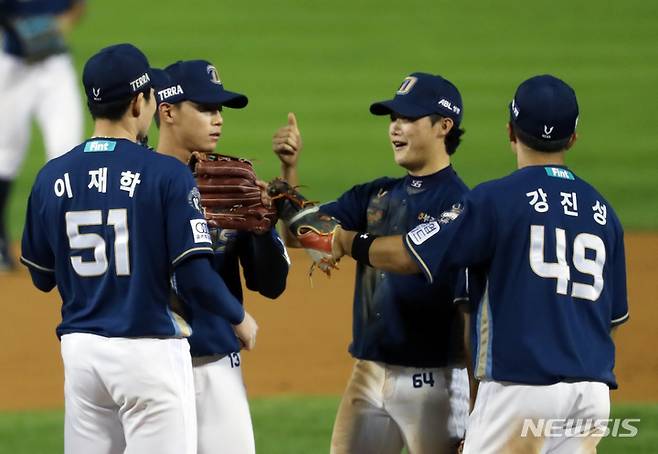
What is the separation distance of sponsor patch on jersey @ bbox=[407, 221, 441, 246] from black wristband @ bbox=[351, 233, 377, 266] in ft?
0.71

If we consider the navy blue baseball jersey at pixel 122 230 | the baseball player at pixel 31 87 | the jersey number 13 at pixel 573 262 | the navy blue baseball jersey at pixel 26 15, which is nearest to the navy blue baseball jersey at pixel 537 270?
the jersey number 13 at pixel 573 262

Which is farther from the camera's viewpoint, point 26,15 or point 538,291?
point 26,15

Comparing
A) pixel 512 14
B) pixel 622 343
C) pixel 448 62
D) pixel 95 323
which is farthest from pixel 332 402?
pixel 512 14

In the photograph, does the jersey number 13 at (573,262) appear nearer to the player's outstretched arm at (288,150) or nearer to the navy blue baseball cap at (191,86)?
the player's outstretched arm at (288,150)

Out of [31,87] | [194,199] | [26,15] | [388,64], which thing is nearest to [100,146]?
[194,199]

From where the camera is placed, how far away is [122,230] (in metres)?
4.13

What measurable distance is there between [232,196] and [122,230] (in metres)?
0.61

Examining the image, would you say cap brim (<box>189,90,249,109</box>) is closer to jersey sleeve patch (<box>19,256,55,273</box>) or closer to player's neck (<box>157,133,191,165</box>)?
player's neck (<box>157,133,191,165</box>)

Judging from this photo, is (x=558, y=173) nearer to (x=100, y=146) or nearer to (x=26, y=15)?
(x=100, y=146)

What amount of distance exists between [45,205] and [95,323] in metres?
0.43

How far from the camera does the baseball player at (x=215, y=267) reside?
4.59 metres

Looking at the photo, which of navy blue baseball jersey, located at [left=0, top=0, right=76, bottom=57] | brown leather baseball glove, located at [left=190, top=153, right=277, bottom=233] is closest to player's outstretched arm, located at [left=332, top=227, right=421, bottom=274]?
brown leather baseball glove, located at [left=190, top=153, right=277, bottom=233]

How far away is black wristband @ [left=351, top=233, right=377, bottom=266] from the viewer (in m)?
4.45

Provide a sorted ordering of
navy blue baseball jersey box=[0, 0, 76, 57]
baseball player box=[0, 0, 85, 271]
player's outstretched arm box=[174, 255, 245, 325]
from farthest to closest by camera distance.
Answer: navy blue baseball jersey box=[0, 0, 76, 57] < baseball player box=[0, 0, 85, 271] < player's outstretched arm box=[174, 255, 245, 325]
